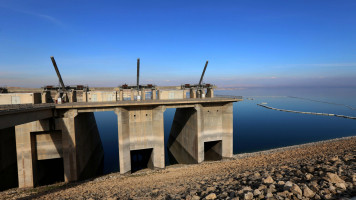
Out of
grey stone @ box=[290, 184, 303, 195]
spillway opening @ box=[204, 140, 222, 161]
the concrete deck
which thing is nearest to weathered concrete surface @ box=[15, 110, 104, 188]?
the concrete deck

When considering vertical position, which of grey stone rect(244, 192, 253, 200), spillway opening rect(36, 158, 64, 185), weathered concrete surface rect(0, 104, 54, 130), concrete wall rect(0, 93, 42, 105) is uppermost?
concrete wall rect(0, 93, 42, 105)

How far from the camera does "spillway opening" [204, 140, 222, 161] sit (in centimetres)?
3006

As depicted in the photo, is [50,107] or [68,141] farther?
[68,141]

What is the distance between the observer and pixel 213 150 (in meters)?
32.0

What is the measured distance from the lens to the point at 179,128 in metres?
35.1

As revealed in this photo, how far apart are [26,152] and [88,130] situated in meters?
8.76

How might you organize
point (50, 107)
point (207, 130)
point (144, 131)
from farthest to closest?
point (207, 130) < point (144, 131) < point (50, 107)

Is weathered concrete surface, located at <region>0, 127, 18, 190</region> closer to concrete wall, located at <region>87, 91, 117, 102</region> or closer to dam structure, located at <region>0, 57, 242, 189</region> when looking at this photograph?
dam structure, located at <region>0, 57, 242, 189</region>

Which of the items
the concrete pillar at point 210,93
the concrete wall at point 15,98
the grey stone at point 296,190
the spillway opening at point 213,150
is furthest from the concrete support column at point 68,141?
the grey stone at point 296,190

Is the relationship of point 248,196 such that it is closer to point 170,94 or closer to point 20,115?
point 20,115

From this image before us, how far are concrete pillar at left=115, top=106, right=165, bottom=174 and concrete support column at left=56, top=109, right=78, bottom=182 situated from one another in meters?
6.46

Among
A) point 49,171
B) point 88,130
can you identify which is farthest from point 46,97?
point 49,171

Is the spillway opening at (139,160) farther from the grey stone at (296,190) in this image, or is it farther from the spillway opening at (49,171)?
the grey stone at (296,190)

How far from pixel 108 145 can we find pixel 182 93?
25036 mm
